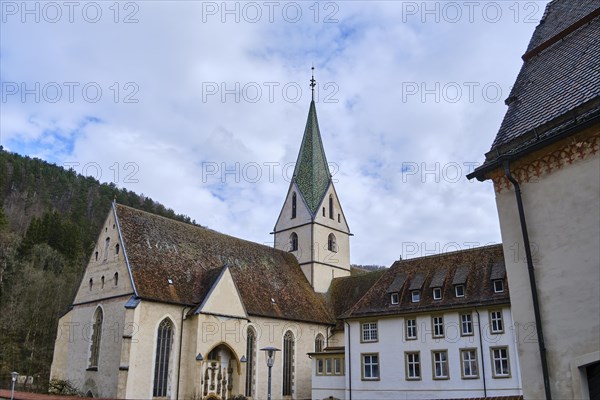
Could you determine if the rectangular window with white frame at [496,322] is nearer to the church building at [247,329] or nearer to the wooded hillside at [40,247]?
the church building at [247,329]

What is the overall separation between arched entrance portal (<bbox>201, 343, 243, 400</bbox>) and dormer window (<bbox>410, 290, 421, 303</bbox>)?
10487 millimetres

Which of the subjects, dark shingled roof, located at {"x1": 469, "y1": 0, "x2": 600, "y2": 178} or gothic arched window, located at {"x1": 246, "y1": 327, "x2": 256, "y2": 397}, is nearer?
dark shingled roof, located at {"x1": 469, "y1": 0, "x2": 600, "y2": 178}

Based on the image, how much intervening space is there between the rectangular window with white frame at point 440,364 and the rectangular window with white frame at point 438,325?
0.88 metres

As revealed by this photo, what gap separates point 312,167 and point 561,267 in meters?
40.6

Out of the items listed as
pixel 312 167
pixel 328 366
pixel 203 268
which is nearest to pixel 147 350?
pixel 203 268

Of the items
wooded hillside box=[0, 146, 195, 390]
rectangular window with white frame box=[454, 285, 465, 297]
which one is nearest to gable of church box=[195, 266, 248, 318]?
rectangular window with white frame box=[454, 285, 465, 297]

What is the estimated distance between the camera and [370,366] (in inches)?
1176

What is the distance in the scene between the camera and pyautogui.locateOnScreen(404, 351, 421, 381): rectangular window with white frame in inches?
1108

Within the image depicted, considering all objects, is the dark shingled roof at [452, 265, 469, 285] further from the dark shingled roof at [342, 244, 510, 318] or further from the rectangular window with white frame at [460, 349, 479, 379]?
the rectangular window with white frame at [460, 349, 479, 379]

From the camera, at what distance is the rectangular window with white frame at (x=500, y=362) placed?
84.0 ft

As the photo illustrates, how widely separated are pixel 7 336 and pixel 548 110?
1973 inches

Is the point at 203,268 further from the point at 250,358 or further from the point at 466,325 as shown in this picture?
the point at 466,325

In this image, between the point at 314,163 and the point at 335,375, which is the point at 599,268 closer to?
the point at 335,375

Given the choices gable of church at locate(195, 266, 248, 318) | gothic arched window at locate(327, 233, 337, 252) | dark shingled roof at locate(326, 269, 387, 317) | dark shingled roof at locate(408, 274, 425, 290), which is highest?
gothic arched window at locate(327, 233, 337, 252)
